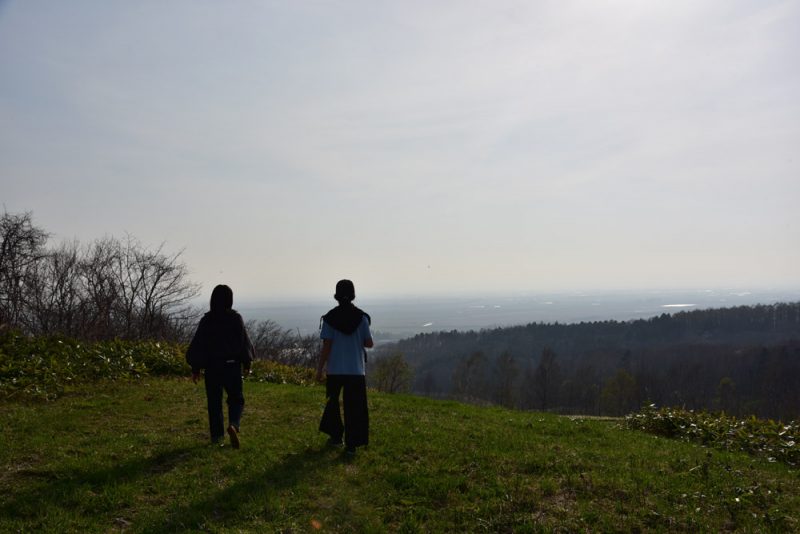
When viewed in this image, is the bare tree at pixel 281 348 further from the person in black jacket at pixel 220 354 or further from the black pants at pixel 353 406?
the black pants at pixel 353 406

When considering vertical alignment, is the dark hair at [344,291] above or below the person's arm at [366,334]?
above

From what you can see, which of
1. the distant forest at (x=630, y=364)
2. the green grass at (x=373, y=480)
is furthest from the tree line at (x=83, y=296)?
the distant forest at (x=630, y=364)

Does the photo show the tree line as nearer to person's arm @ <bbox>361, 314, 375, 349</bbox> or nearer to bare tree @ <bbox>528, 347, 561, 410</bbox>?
person's arm @ <bbox>361, 314, 375, 349</bbox>

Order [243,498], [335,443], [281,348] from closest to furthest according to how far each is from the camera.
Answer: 1. [243,498]
2. [335,443]
3. [281,348]

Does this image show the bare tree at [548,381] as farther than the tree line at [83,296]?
Yes

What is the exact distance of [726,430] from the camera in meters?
9.59

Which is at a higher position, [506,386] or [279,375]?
[279,375]

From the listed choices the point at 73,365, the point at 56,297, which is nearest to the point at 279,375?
the point at 73,365

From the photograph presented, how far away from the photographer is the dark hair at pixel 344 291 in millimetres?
6898

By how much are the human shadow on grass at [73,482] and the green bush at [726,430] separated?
29.3 feet

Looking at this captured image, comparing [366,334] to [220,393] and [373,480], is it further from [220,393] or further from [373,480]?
[220,393]

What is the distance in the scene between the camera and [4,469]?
586 centimetres

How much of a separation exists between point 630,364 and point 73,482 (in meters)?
118

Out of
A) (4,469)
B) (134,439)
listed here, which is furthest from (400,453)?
(4,469)
